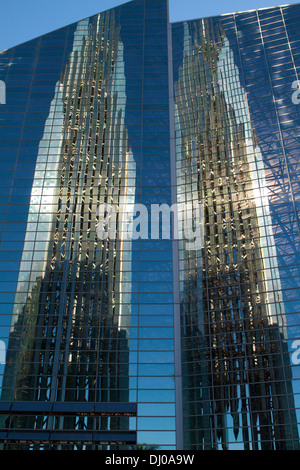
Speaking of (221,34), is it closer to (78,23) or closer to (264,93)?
(264,93)

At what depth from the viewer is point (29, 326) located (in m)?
39.1

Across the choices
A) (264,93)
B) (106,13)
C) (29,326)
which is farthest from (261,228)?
(106,13)

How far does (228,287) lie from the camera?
128 ft

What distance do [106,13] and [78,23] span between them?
3.40m

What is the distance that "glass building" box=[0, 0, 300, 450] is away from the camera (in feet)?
117

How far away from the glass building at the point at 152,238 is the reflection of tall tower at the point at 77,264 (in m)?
0.13

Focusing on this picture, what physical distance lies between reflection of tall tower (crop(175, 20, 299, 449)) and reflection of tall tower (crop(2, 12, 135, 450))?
541cm
